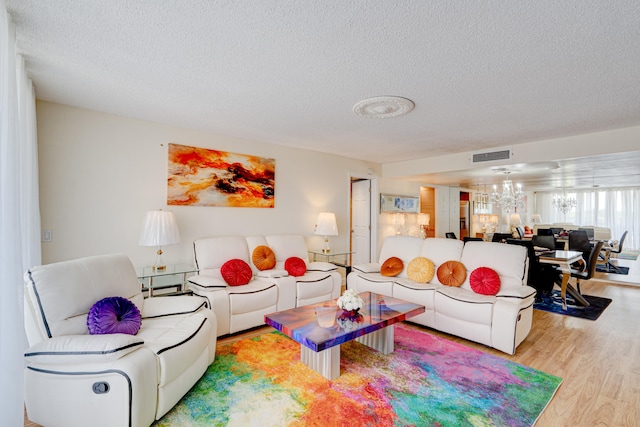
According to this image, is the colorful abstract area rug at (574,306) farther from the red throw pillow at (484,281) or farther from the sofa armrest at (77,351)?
the sofa armrest at (77,351)

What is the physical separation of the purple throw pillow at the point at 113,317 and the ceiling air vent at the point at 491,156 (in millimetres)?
5018

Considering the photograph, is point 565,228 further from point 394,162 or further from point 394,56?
point 394,56

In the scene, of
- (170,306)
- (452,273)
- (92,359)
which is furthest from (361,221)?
(92,359)

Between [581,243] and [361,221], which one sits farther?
[581,243]

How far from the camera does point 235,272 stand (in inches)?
135

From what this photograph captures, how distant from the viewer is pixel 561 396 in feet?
7.14

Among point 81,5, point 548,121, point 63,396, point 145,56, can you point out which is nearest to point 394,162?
point 548,121

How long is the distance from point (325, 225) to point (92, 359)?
3519mm

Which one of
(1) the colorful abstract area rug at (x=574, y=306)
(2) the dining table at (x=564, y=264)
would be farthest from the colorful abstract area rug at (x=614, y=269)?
(2) the dining table at (x=564, y=264)

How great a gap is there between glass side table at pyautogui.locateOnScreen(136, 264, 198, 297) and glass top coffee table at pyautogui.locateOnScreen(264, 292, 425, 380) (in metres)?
1.33

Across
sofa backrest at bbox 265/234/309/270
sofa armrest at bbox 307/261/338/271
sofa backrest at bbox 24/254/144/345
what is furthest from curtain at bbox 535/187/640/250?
sofa backrest at bbox 24/254/144/345

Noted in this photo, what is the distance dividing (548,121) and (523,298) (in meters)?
2.04

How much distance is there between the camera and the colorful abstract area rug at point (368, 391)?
6.26 feet

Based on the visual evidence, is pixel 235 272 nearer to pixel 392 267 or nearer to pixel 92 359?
pixel 92 359
